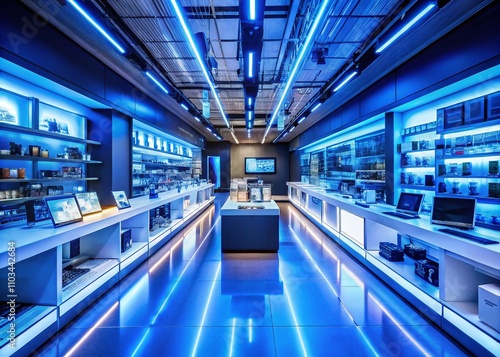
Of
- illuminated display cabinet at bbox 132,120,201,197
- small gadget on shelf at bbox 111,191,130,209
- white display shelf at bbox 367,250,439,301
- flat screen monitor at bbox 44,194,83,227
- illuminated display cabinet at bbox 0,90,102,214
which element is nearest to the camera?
flat screen monitor at bbox 44,194,83,227

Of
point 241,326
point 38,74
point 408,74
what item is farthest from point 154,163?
point 408,74

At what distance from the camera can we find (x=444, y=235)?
2389 millimetres

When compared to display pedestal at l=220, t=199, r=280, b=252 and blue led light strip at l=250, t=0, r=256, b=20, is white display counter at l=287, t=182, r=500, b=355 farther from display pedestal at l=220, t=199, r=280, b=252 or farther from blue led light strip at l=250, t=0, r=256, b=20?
blue led light strip at l=250, t=0, r=256, b=20

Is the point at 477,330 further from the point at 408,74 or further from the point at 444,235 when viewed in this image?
the point at 408,74

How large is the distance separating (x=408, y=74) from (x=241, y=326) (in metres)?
4.18

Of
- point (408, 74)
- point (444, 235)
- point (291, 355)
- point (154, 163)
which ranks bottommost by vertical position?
point (291, 355)

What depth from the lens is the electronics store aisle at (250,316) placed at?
2096mm

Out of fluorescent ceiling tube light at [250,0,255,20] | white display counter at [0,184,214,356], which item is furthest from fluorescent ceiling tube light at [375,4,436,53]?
white display counter at [0,184,214,356]

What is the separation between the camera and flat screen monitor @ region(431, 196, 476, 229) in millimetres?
2604

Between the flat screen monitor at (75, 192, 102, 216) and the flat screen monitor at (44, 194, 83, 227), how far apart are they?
0.17 metres

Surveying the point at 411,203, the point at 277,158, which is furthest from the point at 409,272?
the point at 277,158

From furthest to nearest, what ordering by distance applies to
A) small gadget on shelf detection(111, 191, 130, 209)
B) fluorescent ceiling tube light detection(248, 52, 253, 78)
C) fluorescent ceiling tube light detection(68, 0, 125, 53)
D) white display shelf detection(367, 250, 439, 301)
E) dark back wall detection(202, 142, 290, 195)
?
dark back wall detection(202, 142, 290, 195) < small gadget on shelf detection(111, 191, 130, 209) < fluorescent ceiling tube light detection(248, 52, 253, 78) < white display shelf detection(367, 250, 439, 301) < fluorescent ceiling tube light detection(68, 0, 125, 53)

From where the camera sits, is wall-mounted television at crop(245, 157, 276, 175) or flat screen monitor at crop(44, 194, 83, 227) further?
wall-mounted television at crop(245, 157, 276, 175)

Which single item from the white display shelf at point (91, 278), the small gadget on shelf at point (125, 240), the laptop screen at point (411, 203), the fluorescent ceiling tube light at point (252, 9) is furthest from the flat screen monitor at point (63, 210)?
the laptop screen at point (411, 203)
